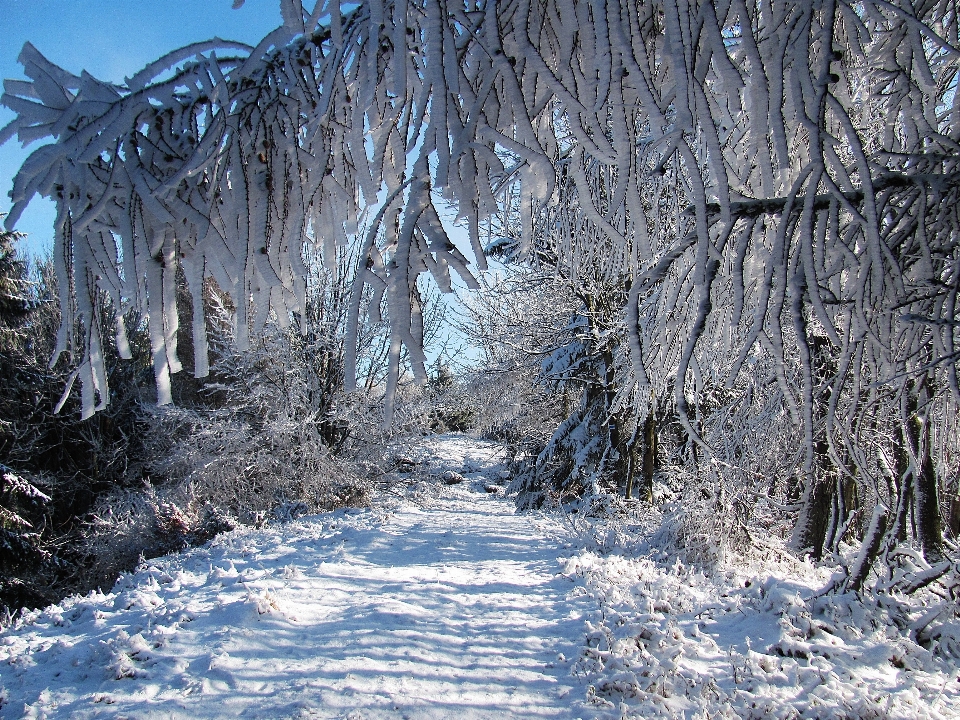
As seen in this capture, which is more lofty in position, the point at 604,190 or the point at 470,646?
the point at 604,190

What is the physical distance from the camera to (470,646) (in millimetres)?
4141

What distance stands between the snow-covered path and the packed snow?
17 mm

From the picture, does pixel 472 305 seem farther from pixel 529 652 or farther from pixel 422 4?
pixel 422 4

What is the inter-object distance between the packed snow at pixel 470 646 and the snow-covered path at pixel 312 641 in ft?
0.06

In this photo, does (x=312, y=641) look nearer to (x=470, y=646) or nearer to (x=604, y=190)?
(x=470, y=646)

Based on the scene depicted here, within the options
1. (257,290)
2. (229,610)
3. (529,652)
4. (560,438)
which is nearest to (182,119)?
(257,290)

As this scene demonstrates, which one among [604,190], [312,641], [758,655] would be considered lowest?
[758,655]

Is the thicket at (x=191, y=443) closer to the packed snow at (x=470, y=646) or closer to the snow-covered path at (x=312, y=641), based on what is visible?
the snow-covered path at (x=312, y=641)

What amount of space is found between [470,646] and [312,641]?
1244 mm

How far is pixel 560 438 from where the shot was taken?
11.7 metres

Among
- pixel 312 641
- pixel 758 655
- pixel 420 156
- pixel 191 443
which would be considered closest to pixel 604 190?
pixel 420 156

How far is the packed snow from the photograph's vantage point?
131 inches

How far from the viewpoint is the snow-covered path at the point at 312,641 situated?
3.36 metres

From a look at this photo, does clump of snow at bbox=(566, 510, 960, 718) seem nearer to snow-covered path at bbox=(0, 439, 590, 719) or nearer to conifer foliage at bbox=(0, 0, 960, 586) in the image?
snow-covered path at bbox=(0, 439, 590, 719)
